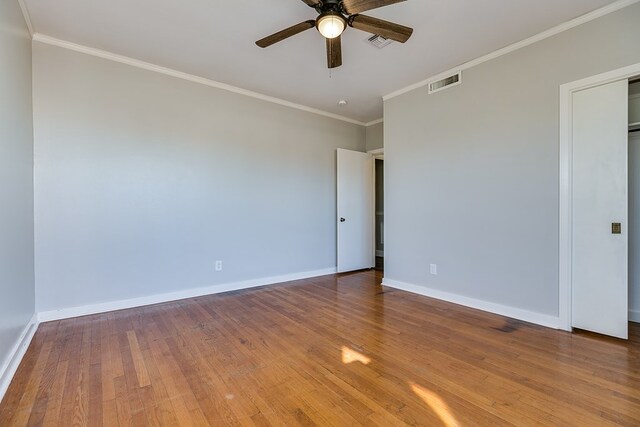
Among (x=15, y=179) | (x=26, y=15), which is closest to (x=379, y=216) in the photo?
(x=15, y=179)

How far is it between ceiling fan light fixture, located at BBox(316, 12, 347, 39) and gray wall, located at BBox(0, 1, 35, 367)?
2048 millimetres

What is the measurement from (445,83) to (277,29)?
207 cm

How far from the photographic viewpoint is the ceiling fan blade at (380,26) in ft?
6.59

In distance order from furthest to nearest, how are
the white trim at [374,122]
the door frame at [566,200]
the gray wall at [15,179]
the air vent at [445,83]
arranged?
1. the white trim at [374,122]
2. the air vent at [445,83]
3. the door frame at [566,200]
4. the gray wall at [15,179]

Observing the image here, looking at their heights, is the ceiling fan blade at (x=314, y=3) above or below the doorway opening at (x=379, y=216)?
above

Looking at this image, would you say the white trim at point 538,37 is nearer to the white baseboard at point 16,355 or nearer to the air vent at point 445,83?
the air vent at point 445,83

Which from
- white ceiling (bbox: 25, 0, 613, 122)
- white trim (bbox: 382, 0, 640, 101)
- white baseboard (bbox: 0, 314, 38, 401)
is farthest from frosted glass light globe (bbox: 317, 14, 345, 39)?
white baseboard (bbox: 0, 314, 38, 401)

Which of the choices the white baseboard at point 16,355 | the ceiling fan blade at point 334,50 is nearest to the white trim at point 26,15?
the ceiling fan blade at point 334,50

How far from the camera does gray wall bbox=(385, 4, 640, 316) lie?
2650 millimetres

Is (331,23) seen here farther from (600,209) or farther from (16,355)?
(16,355)

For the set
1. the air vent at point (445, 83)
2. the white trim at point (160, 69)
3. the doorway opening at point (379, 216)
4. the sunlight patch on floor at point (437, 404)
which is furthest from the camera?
the doorway opening at point (379, 216)

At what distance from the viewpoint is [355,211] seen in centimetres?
516

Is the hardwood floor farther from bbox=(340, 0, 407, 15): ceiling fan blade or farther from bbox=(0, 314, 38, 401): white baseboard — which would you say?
bbox=(340, 0, 407, 15): ceiling fan blade

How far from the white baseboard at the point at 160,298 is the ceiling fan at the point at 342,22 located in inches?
115
